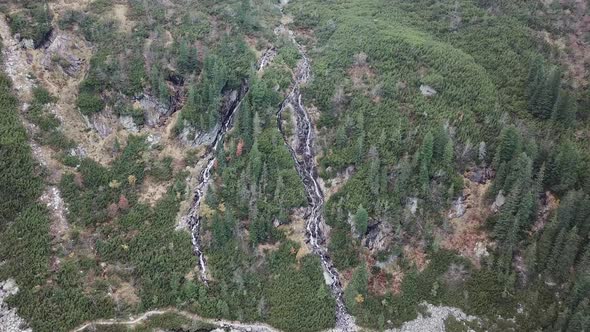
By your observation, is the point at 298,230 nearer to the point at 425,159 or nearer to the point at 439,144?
the point at 425,159

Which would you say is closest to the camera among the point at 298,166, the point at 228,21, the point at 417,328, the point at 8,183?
the point at 417,328

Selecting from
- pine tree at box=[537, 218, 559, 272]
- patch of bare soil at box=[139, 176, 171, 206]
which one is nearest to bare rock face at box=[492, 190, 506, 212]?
pine tree at box=[537, 218, 559, 272]

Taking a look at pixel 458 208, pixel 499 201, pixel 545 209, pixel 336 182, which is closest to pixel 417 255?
pixel 458 208

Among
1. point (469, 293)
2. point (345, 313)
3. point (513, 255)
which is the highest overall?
point (513, 255)

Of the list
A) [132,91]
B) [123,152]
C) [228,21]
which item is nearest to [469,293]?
[123,152]

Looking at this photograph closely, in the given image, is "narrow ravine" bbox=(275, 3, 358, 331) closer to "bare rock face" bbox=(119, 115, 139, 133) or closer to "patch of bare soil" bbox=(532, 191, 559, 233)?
"bare rock face" bbox=(119, 115, 139, 133)

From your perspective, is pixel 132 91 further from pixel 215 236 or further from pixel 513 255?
pixel 513 255

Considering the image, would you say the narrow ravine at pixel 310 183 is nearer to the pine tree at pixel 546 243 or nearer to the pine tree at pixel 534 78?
the pine tree at pixel 546 243

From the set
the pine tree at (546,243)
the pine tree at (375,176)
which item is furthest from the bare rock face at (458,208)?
the pine tree at (546,243)
